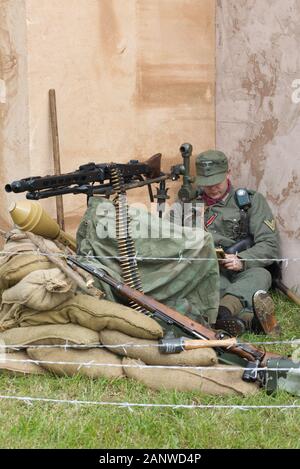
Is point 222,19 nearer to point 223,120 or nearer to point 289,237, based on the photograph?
point 223,120

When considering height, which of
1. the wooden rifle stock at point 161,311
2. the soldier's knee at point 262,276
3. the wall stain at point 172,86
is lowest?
the soldier's knee at point 262,276

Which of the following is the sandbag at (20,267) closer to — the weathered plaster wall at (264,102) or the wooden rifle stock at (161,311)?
the wooden rifle stock at (161,311)

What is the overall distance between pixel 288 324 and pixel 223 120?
94.7 inches

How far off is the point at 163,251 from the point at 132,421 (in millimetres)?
1643

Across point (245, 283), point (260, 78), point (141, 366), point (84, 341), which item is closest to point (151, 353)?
point (141, 366)

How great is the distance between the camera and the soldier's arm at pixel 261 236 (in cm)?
690

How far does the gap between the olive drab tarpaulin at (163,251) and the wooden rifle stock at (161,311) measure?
398mm

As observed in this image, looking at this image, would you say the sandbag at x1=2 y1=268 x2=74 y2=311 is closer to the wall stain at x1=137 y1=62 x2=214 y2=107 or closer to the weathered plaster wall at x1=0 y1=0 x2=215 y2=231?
the weathered plaster wall at x1=0 y1=0 x2=215 y2=231

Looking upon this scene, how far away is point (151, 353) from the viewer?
5.10m

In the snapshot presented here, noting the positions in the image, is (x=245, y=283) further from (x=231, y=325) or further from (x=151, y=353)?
(x=151, y=353)

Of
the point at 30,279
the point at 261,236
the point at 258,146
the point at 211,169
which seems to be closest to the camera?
the point at 30,279

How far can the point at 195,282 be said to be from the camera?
592 centimetres

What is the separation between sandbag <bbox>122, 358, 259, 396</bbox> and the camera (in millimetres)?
4953

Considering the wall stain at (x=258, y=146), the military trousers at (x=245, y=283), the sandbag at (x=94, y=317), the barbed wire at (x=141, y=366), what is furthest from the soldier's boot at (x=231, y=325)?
the wall stain at (x=258, y=146)
